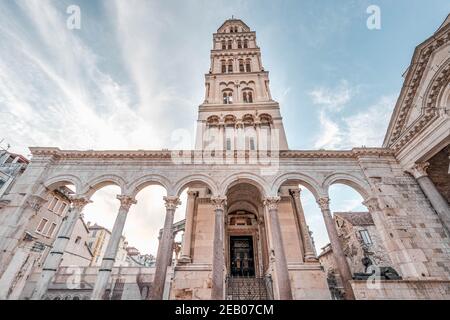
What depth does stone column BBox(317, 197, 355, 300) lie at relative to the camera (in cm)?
823

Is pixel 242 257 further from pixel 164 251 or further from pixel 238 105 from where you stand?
pixel 238 105

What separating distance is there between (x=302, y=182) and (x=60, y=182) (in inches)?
528

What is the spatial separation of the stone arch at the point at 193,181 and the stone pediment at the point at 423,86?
34.0 feet

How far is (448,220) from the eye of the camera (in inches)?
352

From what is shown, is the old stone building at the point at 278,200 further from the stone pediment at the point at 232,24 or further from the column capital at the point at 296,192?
the stone pediment at the point at 232,24

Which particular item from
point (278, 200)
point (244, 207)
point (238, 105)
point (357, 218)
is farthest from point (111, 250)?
point (357, 218)

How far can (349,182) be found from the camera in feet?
36.4

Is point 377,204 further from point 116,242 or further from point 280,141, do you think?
point 116,242

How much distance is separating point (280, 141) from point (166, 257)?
35.7 ft

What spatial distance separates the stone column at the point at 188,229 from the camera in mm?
11500

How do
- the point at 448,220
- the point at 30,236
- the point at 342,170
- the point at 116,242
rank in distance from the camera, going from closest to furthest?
1. the point at 448,220
2. the point at 116,242
3. the point at 342,170
4. the point at 30,236
